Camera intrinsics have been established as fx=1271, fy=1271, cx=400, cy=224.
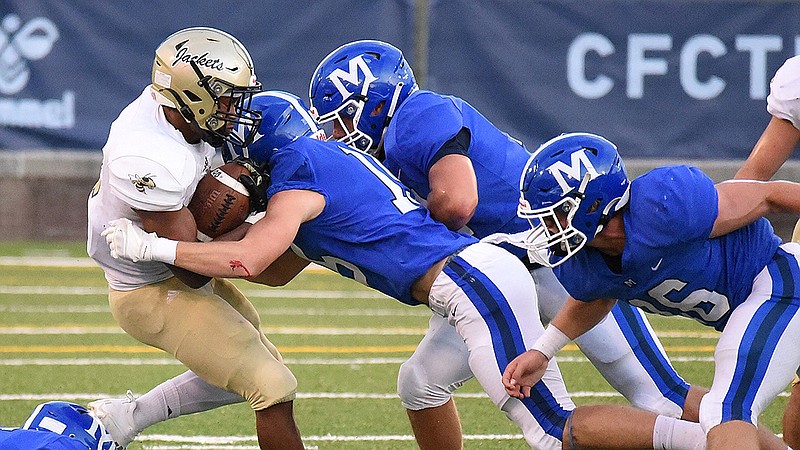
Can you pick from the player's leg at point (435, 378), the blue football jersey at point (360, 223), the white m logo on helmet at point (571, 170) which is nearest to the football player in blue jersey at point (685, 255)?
the white m logo on helmet at point (571, 170)

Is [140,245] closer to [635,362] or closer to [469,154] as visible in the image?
[469,154]

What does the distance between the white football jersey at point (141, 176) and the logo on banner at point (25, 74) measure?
6095 millimetres

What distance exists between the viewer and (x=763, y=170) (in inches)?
161

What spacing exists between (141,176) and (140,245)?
Answer: 0.60 ft

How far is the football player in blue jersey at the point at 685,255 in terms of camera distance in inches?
126

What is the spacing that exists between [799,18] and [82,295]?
5.52 m

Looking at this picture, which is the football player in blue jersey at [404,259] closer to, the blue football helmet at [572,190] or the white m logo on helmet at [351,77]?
the blue football helmet at [572,190]

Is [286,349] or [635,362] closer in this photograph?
[635,362]

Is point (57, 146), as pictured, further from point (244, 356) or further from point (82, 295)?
point (244, 356)

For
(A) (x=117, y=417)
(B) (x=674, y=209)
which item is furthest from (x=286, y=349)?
(B) (x=674, y=209)

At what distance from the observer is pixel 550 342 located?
345 cm

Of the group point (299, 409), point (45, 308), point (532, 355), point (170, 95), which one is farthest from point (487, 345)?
point (45, 308)

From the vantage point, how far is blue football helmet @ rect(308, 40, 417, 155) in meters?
4.00


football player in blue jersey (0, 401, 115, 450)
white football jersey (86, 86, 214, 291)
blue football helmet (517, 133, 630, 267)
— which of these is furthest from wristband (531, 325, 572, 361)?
football player in blue jersey (0, 401, 115, 450)
